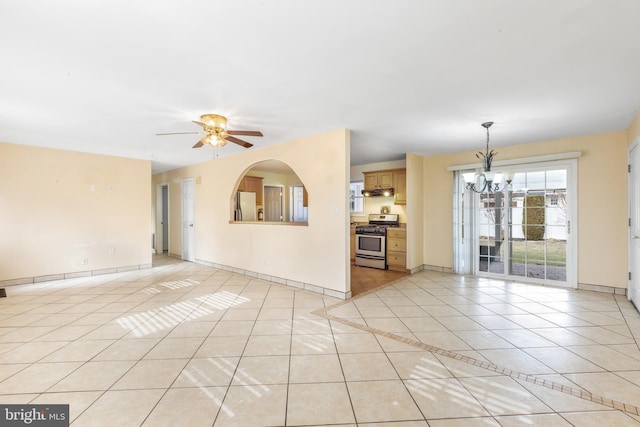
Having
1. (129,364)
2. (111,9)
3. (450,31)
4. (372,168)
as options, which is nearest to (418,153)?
(372,168)

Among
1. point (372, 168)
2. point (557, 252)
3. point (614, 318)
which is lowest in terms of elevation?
point (614, 318)

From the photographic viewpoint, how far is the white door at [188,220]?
6.82m

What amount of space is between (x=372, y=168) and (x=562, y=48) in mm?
4885

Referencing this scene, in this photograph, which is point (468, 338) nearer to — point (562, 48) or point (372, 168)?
point (562, 48)

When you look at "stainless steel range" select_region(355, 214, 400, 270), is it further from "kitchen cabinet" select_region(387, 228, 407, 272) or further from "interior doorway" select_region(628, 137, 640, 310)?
"interior doorway" select_region(628, 137, 640, 310)

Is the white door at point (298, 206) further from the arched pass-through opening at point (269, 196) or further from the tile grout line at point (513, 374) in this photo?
the tile grout line at point (513, 374)

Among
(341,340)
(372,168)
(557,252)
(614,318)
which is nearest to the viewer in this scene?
(341,340)

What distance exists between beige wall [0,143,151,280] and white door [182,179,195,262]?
3.10ft

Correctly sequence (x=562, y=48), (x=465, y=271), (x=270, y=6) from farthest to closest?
(x=465, y=271) → (x=562, y=48) → (x=270, y=6)

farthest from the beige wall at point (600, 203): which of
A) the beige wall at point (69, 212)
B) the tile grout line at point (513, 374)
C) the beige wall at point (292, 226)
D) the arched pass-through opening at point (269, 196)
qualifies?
the beige wall at point (69, 212)

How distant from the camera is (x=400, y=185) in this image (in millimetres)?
6223

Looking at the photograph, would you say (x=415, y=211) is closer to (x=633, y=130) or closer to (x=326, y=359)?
(x=633, y=130)

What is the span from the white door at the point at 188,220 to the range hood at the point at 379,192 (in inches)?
168

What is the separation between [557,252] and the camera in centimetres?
450
